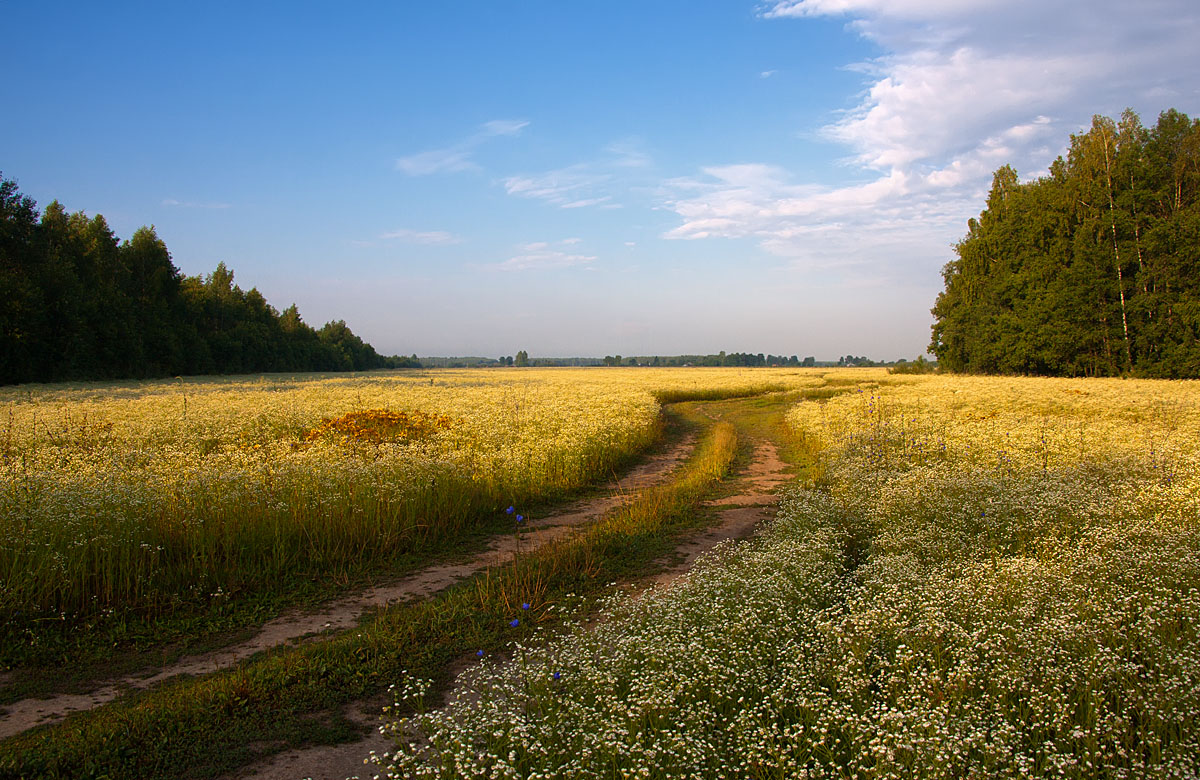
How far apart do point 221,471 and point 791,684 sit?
8.92 m

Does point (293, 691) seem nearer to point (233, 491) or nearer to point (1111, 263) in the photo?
point (233, 491)

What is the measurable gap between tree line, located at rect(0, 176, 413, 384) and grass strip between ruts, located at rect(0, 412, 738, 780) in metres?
42.1

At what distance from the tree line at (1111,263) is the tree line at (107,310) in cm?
6391

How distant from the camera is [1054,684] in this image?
3.75 meters

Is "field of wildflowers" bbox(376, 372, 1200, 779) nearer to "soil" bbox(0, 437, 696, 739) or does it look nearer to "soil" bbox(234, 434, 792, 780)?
"soil" bbox(234, 434, 792, 780)

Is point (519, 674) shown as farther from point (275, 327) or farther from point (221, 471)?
point (275, 327)

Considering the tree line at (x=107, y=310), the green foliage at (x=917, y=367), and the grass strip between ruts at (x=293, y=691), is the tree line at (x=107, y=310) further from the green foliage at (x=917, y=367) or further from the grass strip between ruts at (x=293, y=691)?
the green foliage at (x=917, y=367)

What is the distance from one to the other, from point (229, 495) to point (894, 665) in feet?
26.3

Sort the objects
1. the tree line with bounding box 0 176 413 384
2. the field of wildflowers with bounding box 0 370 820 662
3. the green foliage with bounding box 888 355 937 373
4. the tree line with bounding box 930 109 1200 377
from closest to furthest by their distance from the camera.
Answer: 1. the field of wildflowers with bounding box 0 370 820 662
2. the tree line with bounding box 930 109 1200 377
3. the tree line with bounding box 0 176 413 384
4. the green foliage with bounding box 888 355 937 373

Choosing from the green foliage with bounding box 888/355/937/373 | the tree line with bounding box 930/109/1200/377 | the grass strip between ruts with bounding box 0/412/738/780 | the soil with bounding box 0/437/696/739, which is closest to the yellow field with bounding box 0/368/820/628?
the soil with bounding box 0/437/696/739

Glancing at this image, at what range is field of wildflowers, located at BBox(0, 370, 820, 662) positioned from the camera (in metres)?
6.39

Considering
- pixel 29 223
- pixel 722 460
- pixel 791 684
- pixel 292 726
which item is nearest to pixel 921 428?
pixel 722 460

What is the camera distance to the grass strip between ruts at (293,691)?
12.7 ft

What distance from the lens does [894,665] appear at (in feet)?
13.6
